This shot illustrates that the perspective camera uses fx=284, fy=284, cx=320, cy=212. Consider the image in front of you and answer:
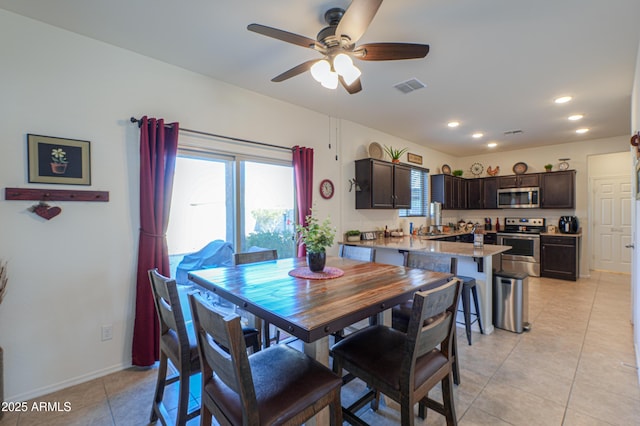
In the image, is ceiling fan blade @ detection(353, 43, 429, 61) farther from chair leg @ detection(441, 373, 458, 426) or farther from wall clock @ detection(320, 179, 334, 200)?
wall clock @ detection(320, 179, 334, 200)

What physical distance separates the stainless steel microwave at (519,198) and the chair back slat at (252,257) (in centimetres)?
588

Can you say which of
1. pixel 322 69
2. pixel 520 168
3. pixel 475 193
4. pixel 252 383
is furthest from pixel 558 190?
pixel 252 383

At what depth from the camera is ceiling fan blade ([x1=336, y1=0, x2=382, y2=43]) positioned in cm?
144

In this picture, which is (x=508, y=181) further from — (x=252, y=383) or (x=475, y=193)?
(x=252, y=383)

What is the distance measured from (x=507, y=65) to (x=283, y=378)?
129 inches

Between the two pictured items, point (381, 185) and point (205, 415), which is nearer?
point (205, 415)

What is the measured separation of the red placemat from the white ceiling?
1.89 m

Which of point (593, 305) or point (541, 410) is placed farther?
point (593, 305)

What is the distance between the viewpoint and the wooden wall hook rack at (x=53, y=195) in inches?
79.8

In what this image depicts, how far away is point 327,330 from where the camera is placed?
127 centimetres

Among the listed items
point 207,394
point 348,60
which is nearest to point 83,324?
point 207,394

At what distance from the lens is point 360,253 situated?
3.05 m

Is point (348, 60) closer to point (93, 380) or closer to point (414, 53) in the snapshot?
point (414, 53)

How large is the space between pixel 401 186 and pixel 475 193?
3.02 m
